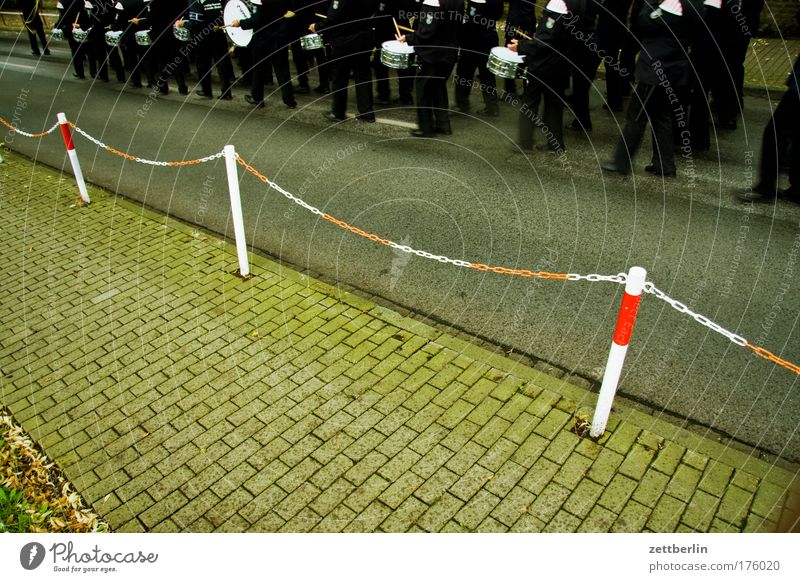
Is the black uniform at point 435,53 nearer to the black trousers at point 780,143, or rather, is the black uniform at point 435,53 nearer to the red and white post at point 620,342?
the black trousers at point 780,143

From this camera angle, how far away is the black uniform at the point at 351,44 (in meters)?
9.16

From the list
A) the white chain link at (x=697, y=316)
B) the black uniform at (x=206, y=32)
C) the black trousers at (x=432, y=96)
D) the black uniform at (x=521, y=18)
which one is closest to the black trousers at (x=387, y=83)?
the black trousers at (x=432, y=96)

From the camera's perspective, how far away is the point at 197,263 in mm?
6312

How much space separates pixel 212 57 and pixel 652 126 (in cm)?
891

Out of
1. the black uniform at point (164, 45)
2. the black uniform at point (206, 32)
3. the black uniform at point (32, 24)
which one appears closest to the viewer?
the black uniform at point (206, 32)

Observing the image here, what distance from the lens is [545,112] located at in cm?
827

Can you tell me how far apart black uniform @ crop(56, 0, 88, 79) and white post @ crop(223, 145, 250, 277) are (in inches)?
494

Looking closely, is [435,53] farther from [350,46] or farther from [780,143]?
[780,143]

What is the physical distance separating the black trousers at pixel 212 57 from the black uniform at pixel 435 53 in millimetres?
5022

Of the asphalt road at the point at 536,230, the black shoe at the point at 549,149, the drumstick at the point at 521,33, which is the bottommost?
the asphalt road at the point at 536,230

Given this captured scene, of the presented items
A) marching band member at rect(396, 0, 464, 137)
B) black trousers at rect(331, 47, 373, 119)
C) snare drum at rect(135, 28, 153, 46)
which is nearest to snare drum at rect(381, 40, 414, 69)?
marching band member at rect(396, 0, 464, 137)

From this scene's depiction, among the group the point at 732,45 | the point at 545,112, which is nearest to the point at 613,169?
the point at 545,112

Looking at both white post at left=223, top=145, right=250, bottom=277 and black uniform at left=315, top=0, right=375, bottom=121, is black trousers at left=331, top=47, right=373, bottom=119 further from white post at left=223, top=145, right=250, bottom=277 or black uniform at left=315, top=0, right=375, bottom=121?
white post at left=223, top=145, right=250, bottom=277
